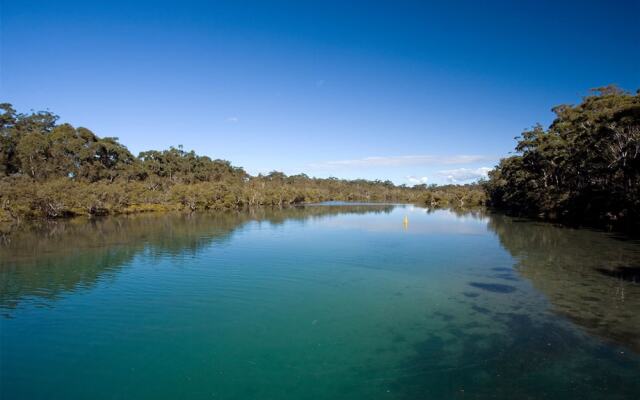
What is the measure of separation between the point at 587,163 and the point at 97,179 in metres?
85.2

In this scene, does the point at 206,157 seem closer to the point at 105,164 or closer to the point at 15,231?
the point at 105,164

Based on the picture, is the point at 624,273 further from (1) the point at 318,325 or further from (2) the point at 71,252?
(2) the point at 71,252

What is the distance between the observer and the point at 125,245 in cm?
2981

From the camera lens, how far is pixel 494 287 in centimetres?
1792

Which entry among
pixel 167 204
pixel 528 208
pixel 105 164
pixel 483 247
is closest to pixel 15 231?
pixel 167 204

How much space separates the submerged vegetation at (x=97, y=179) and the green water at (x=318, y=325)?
3019cm

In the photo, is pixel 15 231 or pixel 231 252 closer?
pixel 231 252

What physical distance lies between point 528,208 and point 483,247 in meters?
38.1

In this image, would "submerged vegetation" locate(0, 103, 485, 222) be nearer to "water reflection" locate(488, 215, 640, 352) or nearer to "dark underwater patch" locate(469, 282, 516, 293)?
"dark underwater patch" locate(469, 282, 516, 293)

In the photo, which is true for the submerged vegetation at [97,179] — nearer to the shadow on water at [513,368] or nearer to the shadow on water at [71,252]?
Result: the shadow on water at [71,252]

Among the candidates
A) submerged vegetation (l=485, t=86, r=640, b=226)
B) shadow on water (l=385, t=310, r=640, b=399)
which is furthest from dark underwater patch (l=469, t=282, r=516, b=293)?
submerged vegetation (l=485, t=86, r=640, b=226)

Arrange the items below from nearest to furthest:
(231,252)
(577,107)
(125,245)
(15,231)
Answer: (231,252), (125,245), (15,231), (577,107)

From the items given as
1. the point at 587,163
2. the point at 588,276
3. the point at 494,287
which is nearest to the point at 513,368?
the point at 494,287

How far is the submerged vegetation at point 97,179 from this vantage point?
5231cm
